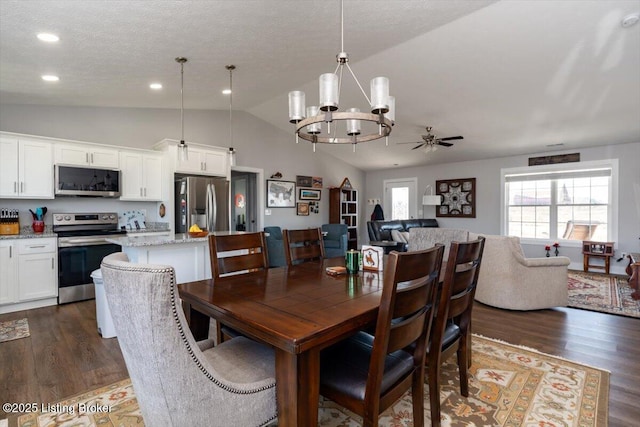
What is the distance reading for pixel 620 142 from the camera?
18.4ft

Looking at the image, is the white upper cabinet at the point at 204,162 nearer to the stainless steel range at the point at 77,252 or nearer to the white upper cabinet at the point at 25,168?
the stainless steel range at the point at 77,252

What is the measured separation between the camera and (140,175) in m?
4.65

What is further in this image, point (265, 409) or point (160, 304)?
point (265, 409)

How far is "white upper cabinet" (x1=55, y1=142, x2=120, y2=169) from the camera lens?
399 centimetres

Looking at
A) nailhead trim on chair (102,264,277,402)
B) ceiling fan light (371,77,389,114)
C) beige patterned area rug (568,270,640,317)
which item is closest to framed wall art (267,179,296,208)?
ceiling fan light (371,77,389,114)

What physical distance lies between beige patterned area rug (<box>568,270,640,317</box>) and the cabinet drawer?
6287 mm

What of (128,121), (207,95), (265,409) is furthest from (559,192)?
(128,121)

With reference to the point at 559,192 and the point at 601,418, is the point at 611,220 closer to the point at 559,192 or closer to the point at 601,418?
the point at 559,192

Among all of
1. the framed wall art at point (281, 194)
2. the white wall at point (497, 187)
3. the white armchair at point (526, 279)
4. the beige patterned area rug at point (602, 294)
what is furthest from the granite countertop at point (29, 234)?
the white wall at point (497, 187)

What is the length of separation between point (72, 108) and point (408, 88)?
→ 465 centimetres

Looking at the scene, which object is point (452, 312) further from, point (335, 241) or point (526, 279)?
point (335, 241)

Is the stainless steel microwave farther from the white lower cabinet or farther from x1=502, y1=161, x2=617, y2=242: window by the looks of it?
x1=502, y1=161, x2=617, y2=242: window

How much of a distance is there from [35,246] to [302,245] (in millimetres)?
3365

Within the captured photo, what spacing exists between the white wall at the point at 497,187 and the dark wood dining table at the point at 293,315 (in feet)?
20.5
